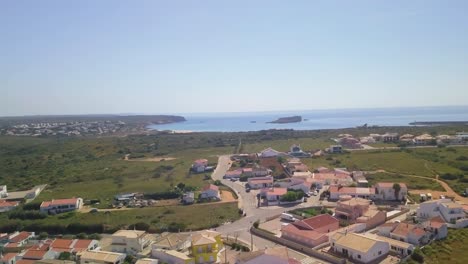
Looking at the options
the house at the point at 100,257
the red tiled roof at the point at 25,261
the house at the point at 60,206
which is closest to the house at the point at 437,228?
the house at the point at 100,257

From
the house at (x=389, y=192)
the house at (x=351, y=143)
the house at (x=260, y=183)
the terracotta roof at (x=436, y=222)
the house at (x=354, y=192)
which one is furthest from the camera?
the house at (x=351, y=143)

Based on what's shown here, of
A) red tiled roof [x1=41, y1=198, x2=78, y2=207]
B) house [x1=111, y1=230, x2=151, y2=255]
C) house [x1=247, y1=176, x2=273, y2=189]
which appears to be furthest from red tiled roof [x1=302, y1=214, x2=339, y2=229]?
red tiled roof [x1=41, y1=198, x2=78, y2=207]

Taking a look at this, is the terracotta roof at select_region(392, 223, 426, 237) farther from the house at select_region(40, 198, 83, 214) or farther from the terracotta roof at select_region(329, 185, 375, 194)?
the house at select_region(40, 198, 83, 214)

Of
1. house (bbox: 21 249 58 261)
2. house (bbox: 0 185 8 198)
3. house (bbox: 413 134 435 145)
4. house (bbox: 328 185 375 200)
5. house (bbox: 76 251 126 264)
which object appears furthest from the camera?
house (bbox: 413 134 435 145)

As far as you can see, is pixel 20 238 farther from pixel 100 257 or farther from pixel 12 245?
pixel 100 257

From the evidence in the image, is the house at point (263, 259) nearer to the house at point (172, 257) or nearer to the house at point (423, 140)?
the house at point (172, 257)

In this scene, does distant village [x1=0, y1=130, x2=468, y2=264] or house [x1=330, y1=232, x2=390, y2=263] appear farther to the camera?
distant village [x1=0, y1=130, x2=468, y2=264]

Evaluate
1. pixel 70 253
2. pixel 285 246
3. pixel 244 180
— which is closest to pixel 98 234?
pixel 70 253

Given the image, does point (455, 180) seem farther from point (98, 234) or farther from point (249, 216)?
point (98, 234)
